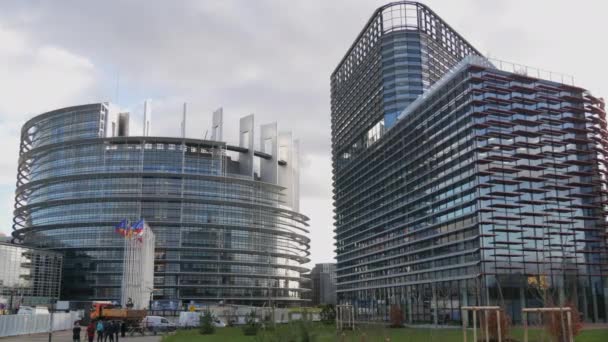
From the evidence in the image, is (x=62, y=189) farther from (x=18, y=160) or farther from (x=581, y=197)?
(x=581, y=197)

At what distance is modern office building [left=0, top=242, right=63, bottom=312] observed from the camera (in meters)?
132

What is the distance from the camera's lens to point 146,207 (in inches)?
6196

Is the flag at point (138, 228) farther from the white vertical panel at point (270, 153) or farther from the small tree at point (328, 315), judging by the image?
the white vertical panel at point (270, 153)

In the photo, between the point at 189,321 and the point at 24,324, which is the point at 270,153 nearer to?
the point at 189,321

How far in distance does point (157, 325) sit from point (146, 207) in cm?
8795

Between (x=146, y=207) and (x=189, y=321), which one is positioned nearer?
(x=189, y=321)

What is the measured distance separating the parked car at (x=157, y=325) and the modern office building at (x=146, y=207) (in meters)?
79.9

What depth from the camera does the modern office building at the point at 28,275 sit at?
132 metres

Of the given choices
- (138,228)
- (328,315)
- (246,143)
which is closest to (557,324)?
(328,315)

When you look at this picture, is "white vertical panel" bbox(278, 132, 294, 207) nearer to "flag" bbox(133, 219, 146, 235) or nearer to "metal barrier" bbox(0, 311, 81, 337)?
"flag" bbox(133, 219, 146, 235)

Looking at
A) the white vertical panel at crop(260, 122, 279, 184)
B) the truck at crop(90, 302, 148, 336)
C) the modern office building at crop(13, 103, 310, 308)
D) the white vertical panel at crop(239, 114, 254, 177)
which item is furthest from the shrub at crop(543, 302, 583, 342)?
the white vertical panel at crop(260, 122, 279, 184)

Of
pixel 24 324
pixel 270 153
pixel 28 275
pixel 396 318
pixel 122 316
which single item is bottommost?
pixel 396 318

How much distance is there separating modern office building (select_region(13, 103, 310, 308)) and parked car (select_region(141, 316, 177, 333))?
79.9 metres

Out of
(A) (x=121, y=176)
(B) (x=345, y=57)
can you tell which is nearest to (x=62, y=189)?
(A) (x=121, y=176)
